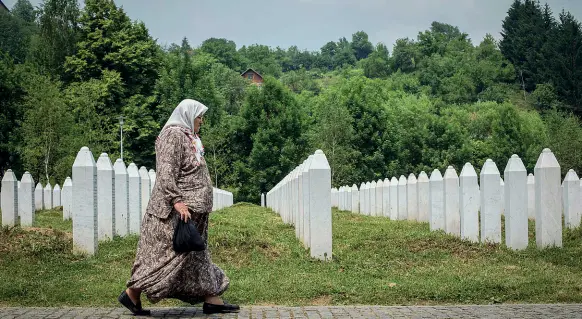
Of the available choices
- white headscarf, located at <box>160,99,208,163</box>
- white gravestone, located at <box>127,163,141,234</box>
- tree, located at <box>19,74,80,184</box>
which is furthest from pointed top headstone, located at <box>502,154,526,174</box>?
tree, located at <box>19,74,80,184</box>

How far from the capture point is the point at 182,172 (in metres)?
9.44

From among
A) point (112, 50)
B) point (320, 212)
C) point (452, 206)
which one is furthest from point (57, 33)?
point (320, 212)

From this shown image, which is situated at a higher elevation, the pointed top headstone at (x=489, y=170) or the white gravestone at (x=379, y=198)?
the pointed top headstone at (x=489, y=170)

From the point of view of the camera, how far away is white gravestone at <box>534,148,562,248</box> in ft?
48.2

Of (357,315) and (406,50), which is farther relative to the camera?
(406,50)

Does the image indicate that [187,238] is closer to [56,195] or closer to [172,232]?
[172,232]

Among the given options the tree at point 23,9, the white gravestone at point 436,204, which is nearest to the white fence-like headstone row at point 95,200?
the white gravestone at point 436,204

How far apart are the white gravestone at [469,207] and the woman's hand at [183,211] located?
838 centimetres

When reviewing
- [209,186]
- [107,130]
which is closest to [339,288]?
[209,186]

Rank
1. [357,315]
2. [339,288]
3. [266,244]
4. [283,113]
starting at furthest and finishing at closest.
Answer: [283,113] → [266,244] → [339,288] → [357,315]

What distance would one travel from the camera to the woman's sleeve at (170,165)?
9.24 meters

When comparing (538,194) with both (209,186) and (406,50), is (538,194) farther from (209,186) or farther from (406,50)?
(406,50)

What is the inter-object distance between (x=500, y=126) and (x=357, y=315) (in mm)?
75618

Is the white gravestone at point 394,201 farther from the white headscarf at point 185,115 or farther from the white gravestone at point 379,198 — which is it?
the white headscarf at point 185,115
